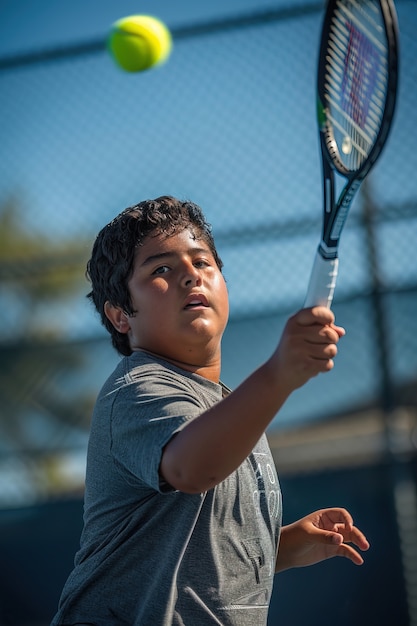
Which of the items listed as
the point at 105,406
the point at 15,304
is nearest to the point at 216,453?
the point at 105,406

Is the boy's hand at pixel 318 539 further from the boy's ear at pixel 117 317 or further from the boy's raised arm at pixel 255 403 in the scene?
the boy's raised arm at pixel 255 403

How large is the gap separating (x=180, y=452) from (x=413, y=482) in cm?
217

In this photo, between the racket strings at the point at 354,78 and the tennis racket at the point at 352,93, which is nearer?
the tennis racket at the point at 352,93

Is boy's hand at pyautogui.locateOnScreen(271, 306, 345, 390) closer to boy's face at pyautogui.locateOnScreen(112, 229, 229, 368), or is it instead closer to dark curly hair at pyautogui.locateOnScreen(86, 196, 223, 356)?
boy's face at pyautogui.locateOnScreen(112, 229, 229, 368)

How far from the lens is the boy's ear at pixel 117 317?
191 centimetres

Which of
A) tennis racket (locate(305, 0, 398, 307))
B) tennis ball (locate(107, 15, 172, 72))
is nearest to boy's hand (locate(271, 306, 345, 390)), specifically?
tennis racket (locate(305, 0, 398, 307))

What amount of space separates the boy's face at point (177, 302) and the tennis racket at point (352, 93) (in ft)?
1.00

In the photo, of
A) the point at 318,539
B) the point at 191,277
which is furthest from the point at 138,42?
the point at 318,539

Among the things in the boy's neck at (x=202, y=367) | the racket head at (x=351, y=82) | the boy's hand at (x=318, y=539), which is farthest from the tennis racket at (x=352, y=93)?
the boy's hand at (x=318, y=539)

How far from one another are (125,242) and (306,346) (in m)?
0.65

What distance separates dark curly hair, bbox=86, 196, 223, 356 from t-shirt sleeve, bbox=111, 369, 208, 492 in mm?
266

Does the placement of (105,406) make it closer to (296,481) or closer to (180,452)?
(180,452)

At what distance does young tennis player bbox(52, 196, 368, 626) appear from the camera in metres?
1.36

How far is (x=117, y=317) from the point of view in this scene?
1.93 meters
